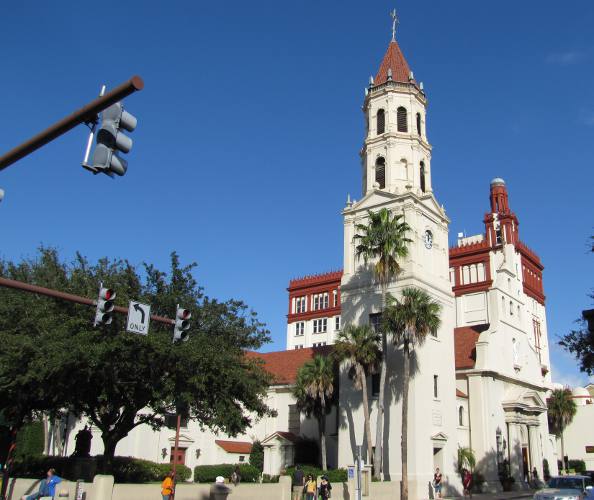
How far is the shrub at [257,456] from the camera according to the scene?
45781mm

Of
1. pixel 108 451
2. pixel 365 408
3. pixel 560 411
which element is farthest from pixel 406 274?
pixel 560 411

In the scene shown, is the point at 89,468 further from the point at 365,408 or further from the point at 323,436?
the point at 365,408

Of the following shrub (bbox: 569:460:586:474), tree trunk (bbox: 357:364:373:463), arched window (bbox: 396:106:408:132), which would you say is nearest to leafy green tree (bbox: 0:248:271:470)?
tree trunk (bbox: 357:364:373:463)

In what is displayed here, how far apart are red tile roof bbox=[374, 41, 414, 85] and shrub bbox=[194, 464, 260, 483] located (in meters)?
31.4

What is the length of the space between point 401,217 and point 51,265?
23.4 meters

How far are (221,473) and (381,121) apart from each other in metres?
29.0

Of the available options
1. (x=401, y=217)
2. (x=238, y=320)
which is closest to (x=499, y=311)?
(x=401, y=217)

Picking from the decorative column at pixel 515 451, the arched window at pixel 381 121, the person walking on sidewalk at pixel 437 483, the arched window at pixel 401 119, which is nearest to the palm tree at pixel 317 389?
the person walking on sidewalk at pixel 437 483

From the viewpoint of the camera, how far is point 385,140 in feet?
154

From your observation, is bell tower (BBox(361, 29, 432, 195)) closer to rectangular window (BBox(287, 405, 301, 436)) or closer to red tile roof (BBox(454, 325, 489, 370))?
red tile roof (BBox(454, 325, 489, 370))

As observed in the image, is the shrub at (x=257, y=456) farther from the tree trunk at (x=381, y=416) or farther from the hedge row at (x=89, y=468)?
the tree trunk at (x=381, y=416)

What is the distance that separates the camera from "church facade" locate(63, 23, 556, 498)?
40.1 meters

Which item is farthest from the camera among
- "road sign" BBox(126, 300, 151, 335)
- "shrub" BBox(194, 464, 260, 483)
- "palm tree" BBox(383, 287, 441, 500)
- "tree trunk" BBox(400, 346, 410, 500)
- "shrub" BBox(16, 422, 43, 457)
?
"shrub" BBox(16, 422, 43, 457)

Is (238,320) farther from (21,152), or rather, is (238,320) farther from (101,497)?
(21,152)
